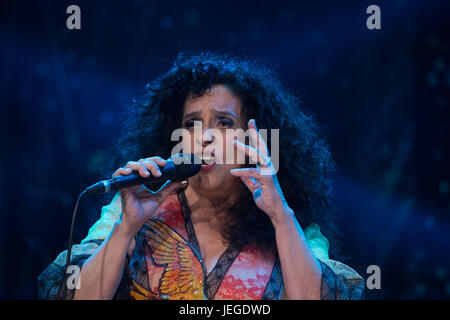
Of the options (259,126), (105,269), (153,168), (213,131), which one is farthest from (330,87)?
(105,269)

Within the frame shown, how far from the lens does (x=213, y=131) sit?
1.70 meters

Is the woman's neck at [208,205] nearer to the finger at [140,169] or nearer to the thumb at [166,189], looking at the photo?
the thumb at [166,189]

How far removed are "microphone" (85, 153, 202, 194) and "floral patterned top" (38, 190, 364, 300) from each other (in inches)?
13.6

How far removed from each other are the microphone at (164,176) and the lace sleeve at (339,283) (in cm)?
55

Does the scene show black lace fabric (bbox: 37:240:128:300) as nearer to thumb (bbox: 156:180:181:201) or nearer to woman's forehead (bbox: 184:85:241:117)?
thumb (bbox: 156:180:181:201)

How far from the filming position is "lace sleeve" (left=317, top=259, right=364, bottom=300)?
141 cm

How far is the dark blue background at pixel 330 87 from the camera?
88.8 inches

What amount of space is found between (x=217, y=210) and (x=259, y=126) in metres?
0.42

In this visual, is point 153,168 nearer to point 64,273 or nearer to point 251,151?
point 251,151

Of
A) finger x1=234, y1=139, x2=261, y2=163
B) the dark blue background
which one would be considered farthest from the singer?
the dark blue background

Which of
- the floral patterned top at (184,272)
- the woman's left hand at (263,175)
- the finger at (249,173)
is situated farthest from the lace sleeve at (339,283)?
the finger at (249,173)

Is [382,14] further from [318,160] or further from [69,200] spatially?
[69,200]

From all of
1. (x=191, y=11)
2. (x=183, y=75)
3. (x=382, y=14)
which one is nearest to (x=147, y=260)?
(x=183, y=75)

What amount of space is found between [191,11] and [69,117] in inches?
34.7
